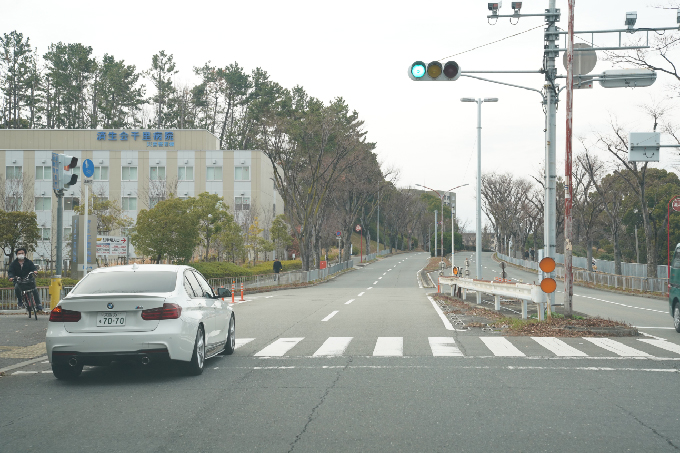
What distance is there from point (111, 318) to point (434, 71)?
8256 mm

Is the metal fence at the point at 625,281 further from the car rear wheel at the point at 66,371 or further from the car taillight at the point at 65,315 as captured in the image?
the car taillight at the point at 65,315

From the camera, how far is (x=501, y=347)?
1128cm

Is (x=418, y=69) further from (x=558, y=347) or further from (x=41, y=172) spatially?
(x=41, y=172)

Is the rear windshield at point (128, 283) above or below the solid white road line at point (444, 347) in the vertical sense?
above

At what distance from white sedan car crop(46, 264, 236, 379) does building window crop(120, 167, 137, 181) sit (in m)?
59.7

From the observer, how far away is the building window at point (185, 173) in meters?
65.9

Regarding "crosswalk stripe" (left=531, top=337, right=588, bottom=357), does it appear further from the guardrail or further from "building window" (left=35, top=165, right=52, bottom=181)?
"building window" (left=35, top=165, right=52, bottom=181)

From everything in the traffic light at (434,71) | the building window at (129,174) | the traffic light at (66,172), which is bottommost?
the traffic light at (66,172)

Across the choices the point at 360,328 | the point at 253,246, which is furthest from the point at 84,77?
the point at 360,328

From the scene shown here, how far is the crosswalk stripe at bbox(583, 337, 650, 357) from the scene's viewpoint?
10438 millimetres

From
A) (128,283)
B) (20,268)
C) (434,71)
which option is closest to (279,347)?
(128,283)

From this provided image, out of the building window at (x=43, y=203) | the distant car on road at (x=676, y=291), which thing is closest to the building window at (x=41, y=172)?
the building window at (x=43, y=203)

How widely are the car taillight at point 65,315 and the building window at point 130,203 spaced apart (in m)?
60.0

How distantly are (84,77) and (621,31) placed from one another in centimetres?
6996
